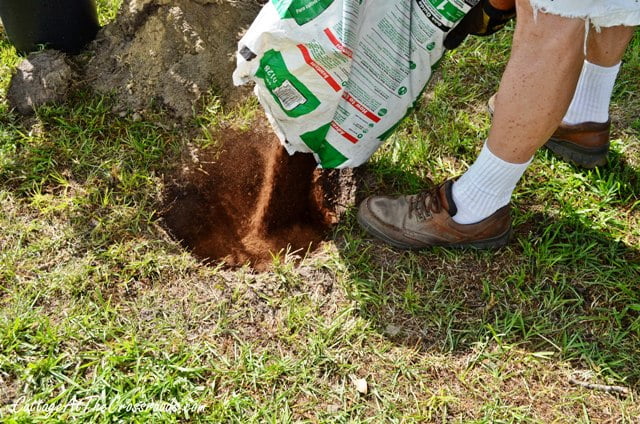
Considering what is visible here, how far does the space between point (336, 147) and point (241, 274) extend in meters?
0.57

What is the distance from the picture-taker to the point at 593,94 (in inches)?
93.9

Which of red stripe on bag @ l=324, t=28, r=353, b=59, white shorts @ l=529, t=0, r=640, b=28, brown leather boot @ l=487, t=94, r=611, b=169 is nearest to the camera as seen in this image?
white shorts @ l=529, t=0, r=640, b=28

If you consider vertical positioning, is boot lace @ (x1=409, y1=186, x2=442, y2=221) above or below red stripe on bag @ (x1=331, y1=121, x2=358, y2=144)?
below

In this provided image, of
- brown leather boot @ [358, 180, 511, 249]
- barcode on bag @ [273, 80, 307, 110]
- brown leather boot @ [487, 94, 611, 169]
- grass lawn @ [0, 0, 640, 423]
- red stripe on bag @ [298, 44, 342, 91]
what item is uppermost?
red stripe on bag @ [298, 44, 342, 91]

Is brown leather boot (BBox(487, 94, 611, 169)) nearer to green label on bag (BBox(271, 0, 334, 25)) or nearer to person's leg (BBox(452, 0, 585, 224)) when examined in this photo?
person's leg (BBox(452, 0, 585, 224))

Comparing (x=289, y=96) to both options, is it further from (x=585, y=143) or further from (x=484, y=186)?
(x=585, y=143)

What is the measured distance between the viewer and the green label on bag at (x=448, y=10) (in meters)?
1.96

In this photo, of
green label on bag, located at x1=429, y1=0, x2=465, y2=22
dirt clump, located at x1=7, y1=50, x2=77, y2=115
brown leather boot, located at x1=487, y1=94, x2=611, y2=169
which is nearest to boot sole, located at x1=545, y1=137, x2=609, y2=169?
brown leather boot, located at x1=487, y1=94, x2=611, y2=169

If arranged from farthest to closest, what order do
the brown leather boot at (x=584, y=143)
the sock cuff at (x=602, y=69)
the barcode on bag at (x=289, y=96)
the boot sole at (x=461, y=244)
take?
the brown leather boot at (x=584, y=143) → the sock cuff at (x=602, y=69) → the boot sole at (x=461, y=244) → the barcode on bag at (x=289, y=96)

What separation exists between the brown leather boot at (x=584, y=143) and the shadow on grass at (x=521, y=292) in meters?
0.27

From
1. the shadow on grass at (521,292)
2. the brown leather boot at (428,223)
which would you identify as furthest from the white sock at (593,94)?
the brown leather boot at (428,223)

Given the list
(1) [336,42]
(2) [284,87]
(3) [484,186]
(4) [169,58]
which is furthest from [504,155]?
(4) [169,58]

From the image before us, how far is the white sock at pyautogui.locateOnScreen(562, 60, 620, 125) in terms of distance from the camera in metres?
2.32

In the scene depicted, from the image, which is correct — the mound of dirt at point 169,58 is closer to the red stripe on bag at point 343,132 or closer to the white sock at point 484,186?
the red stripe on bag at point 343,132
